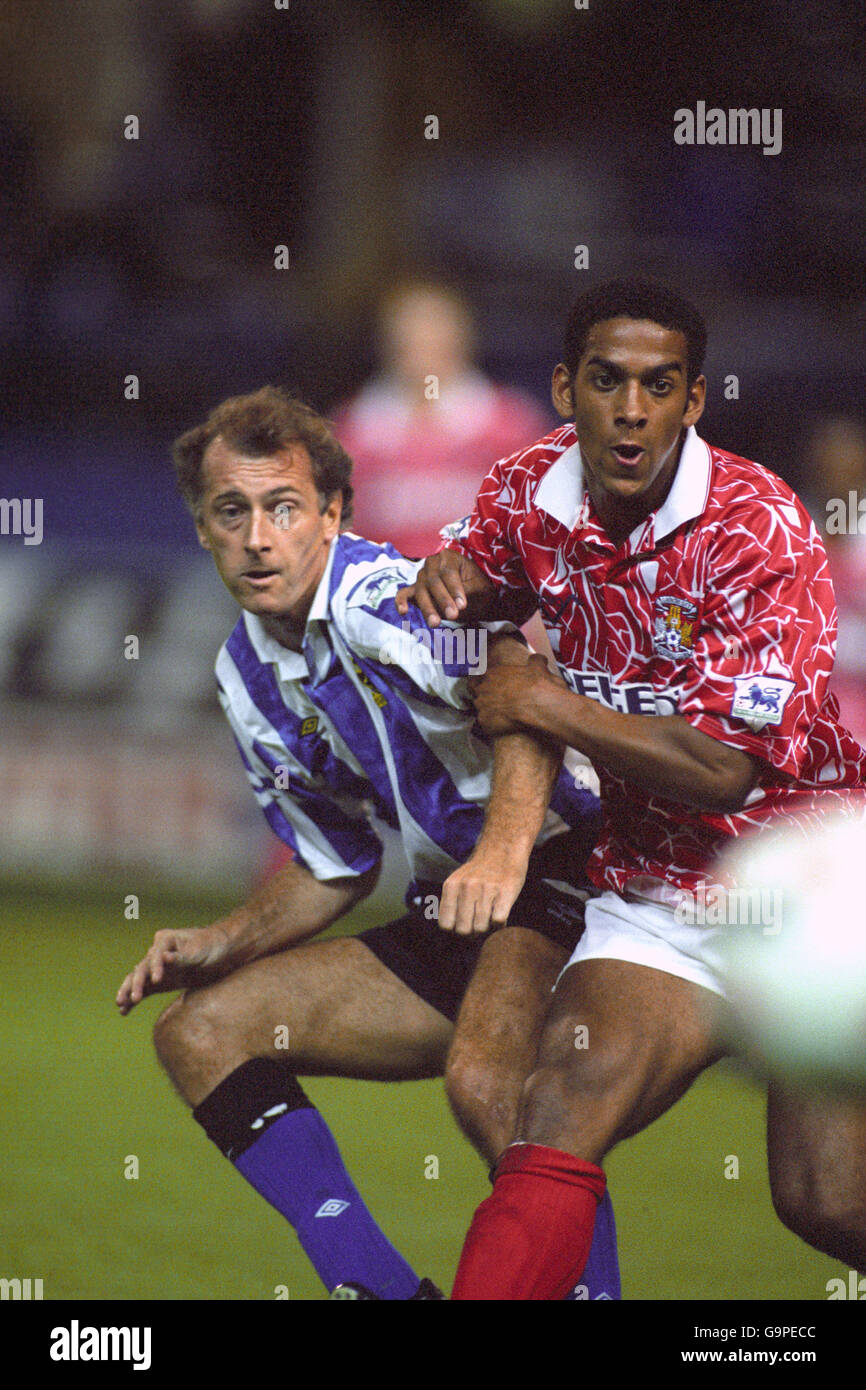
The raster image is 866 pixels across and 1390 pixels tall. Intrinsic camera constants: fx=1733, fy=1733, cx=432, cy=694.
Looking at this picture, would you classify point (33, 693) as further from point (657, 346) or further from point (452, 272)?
point (657, 346)

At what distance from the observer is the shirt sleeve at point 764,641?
2.13m

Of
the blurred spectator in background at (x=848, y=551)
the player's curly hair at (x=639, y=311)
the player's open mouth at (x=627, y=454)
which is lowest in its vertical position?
the player's open mouth at (x=627, y=454)

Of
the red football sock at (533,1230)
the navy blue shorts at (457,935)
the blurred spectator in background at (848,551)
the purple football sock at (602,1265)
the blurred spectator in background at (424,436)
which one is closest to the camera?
the red football sock at (533,1230)

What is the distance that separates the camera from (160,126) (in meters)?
8.48

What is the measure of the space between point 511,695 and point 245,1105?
0.76 metres

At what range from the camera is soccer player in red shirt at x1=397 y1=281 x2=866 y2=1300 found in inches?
83.1

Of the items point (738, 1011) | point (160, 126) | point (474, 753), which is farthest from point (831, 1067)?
point (160, 126)

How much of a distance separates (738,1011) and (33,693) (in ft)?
13.6

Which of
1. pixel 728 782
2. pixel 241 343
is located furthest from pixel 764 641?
pixel 241 343

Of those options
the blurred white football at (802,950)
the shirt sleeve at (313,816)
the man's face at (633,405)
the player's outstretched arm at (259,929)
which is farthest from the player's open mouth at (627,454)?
the player's outstretched arm at (259,929)

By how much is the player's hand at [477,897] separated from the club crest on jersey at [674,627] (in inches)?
14.7

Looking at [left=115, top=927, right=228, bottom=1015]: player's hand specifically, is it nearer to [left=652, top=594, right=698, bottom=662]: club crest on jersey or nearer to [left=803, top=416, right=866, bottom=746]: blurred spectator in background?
[left=652, top=594, right=698, bottom=662]: club crest on jersey

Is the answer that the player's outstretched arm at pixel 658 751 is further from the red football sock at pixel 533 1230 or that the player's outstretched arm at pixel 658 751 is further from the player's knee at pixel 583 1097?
the red football sock at pixel 533 1230

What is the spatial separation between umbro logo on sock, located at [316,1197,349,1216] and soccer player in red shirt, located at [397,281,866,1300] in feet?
1.52
